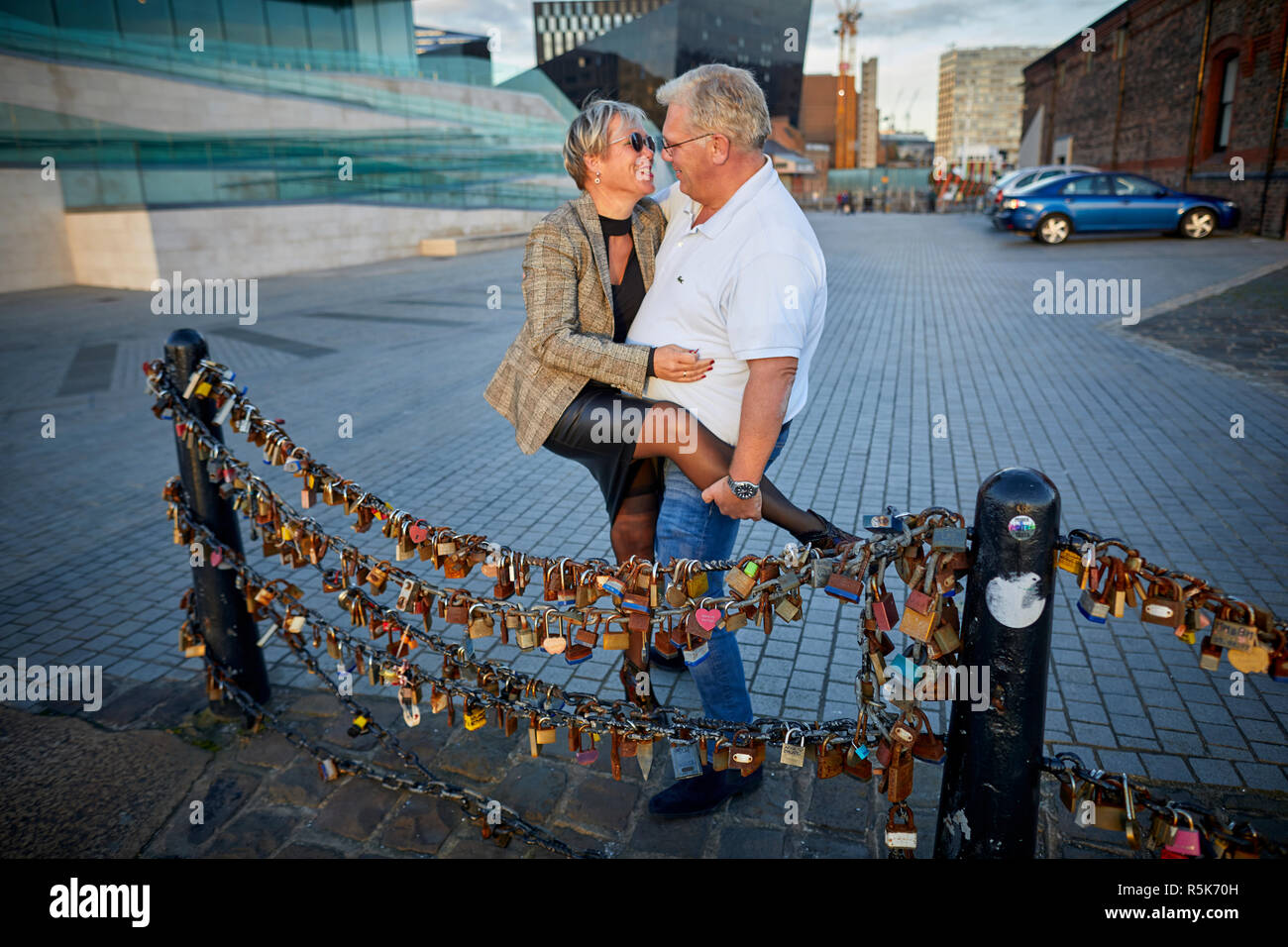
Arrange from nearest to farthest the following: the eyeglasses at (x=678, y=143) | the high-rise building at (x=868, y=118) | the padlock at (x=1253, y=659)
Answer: the padlock at (x=1253, y=659), the eyeglasses at (x=678, y=143), the high-rise building at (x=868, y=118)

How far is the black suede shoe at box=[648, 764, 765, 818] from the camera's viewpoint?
2785 mm

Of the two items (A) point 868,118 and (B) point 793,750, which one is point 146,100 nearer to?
(B) point 793,750

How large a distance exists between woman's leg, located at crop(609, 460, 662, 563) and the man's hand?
41 centimetres

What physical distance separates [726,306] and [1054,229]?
2146 centimetres

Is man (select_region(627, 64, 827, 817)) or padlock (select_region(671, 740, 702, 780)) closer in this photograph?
man (select_region(627, 64, 827, 817))

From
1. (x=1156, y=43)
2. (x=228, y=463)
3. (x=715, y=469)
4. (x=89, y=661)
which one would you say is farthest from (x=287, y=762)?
(x=1156, y=43)

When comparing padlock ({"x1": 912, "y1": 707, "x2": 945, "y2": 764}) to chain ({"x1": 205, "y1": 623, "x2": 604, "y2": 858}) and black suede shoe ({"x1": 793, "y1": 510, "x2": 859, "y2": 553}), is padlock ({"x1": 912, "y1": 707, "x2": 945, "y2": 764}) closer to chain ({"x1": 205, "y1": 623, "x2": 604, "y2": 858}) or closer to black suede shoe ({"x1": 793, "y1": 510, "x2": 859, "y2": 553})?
black suede shoe ({"x1": 793, "y1": 510, "x2": 859, "y2": 553})

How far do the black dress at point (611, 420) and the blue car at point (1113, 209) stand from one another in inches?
826

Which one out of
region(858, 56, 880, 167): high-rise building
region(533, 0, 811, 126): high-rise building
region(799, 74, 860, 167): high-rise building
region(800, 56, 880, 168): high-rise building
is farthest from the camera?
region(858, 56, 880, 167): high-rise building

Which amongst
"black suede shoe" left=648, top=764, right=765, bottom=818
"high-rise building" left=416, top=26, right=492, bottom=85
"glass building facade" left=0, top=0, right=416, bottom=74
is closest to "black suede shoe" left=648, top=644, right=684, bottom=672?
"black suede shoe" left=648, top=764, right=765, bottom=818

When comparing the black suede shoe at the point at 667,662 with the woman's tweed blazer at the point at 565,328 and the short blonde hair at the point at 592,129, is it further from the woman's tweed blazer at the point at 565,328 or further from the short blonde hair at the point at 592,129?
the short blonde hair at the point at 592,129

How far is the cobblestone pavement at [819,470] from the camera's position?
3.34m

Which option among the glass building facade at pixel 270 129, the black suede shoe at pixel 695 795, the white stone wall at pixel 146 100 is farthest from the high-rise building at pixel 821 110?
the black suede shoe at pixel 695 795
